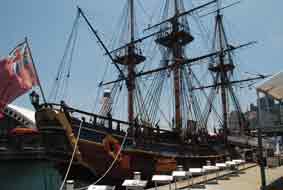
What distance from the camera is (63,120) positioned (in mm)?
11719

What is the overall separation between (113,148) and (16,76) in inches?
208

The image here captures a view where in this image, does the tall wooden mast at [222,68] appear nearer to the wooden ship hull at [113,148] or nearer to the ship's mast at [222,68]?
the ship's mast at [222,68]

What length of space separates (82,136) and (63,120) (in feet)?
3.43

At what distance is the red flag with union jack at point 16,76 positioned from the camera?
12453mm

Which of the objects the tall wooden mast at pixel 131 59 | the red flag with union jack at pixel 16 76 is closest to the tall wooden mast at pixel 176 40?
the tall wooden mast at pixel 131 59

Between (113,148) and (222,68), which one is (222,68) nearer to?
(222,68)

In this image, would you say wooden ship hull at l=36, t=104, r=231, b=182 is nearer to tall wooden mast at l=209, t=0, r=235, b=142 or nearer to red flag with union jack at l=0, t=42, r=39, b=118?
red flag with union jack at l=0, t=42, r=39, b=118

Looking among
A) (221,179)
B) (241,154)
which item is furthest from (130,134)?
(241,154)

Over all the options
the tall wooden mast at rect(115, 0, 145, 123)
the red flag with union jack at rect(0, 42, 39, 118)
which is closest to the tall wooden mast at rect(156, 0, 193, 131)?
the tall wooden mast at rect(115, 0, 145, 123)

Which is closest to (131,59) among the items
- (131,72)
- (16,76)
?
(131,72)

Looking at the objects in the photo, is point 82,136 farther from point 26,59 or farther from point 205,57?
point 205,57

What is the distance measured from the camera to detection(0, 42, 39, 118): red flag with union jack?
12.5 meters

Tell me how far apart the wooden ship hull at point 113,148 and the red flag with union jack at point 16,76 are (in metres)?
1.38

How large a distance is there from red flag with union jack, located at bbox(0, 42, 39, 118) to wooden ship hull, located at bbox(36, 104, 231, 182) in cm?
138
